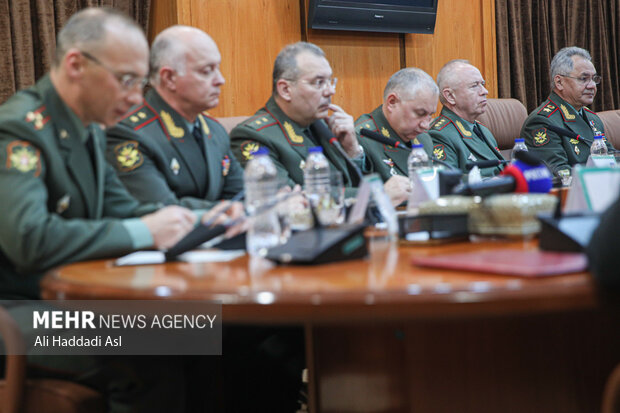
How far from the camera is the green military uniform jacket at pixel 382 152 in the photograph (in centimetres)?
322

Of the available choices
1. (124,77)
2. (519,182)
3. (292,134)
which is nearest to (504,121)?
(292,134)

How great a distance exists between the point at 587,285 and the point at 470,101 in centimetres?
331

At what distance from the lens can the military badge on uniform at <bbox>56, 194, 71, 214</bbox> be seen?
1.48 metres

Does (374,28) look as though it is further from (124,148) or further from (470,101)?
(124,148)

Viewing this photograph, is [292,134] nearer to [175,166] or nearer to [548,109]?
[175,166]

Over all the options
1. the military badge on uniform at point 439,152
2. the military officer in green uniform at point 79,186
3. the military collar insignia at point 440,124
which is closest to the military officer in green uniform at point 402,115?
the military badge on uniform at point 439,152

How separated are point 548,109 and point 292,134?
265cm

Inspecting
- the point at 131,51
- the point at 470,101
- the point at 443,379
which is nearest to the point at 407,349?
the point at 443,379

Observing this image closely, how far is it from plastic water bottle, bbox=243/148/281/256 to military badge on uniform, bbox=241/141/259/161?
3.38 feet

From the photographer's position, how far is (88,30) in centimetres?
152

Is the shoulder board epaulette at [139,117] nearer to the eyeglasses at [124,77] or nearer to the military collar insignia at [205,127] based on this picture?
the military collar insignia at [205,127]

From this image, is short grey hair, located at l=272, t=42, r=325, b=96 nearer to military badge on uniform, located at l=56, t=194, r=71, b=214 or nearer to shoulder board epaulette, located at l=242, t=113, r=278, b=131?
shoulder board epaulette, located at l=242, t=113, r=278, b=131

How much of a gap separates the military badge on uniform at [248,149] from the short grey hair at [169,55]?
460 millimetres

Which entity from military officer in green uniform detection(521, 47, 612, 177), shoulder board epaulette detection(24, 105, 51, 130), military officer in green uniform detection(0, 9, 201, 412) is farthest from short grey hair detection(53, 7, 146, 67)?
military officer in green uniform detection(521, 47, 612, 177)
